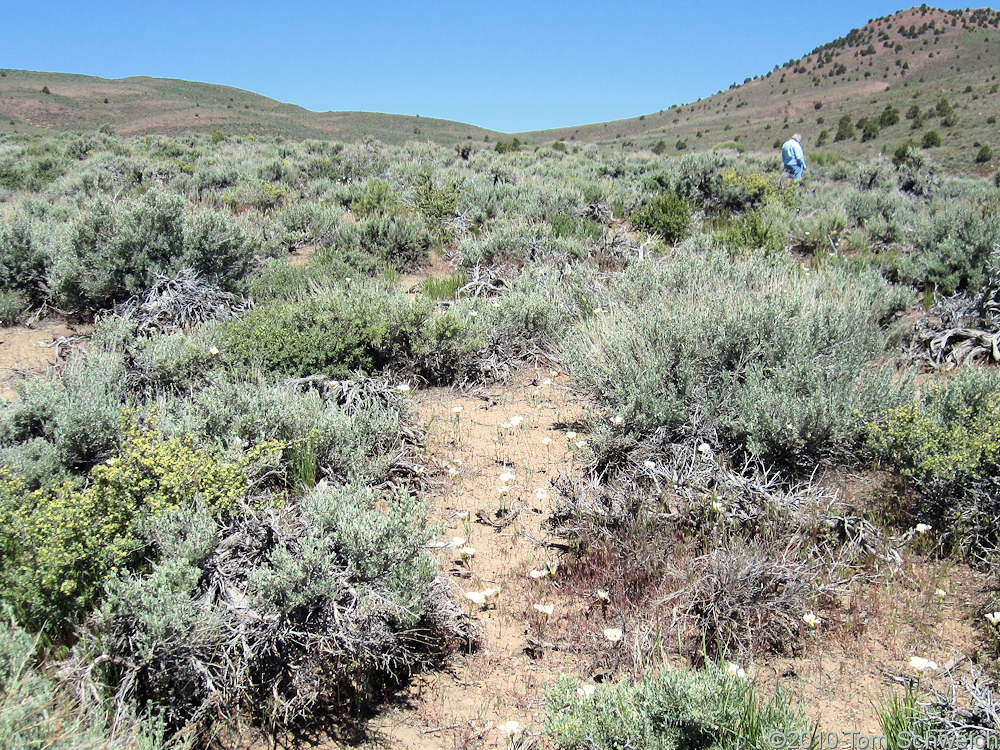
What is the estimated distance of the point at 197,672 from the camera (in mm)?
2248

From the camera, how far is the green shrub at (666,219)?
916 centimetres

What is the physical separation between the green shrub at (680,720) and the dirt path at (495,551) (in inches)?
17.5

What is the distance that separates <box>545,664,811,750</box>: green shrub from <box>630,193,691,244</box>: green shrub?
774 cm

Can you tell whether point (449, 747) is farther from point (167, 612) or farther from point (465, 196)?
point (465, 196)

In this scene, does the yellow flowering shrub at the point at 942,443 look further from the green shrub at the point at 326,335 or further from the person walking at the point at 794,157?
the person walking at the point at 794,157

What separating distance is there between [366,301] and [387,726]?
3807mm

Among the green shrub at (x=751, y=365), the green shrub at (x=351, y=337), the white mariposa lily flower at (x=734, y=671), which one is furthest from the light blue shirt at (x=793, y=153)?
the white mariposa lily flower at (x=734, y=671)

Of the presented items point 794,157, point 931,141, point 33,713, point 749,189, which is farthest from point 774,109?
point 33,713

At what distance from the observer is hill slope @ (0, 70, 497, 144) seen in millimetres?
52812

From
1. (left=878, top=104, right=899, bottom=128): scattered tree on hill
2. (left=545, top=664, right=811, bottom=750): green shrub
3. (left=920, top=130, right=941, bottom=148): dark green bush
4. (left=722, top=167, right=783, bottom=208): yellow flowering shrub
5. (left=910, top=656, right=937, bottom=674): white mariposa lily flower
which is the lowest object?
(left=910, top=656, right=937, bottom=674): white mariposa lily flower

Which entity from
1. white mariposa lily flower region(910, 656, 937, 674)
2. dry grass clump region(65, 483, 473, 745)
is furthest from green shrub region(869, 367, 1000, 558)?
dry grass clump region(65, 483, 473, 745)

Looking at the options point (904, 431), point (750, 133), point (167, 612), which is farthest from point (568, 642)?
point (750, 133)

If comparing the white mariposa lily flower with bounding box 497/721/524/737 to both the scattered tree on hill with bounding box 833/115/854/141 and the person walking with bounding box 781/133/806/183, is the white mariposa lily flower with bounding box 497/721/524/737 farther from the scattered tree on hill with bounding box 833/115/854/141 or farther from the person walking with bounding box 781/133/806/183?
the scattered tree on hill with bounding box 833/115/854/141
